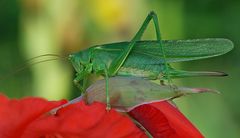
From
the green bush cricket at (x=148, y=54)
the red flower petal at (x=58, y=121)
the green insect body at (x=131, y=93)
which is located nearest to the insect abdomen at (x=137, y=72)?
the green bush cricket at (x=148, y=54)

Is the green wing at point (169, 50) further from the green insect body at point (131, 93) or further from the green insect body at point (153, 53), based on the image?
the green insect body at point (131, 93)

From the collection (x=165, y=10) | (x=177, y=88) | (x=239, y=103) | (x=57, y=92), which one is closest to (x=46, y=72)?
(x=57, y=92)

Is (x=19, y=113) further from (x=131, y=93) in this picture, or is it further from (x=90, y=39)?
(x=90, y=39)

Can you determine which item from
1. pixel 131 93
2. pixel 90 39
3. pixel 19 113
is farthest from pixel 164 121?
pixel 90 39

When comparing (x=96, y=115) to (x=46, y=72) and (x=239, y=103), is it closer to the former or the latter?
(x=46, y=72)

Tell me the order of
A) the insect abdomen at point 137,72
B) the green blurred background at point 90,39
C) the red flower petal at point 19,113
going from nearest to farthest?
the red flower petal at point 19,113 → the insect abdomen at point 137,72 → the green blurred background at point 90,39
